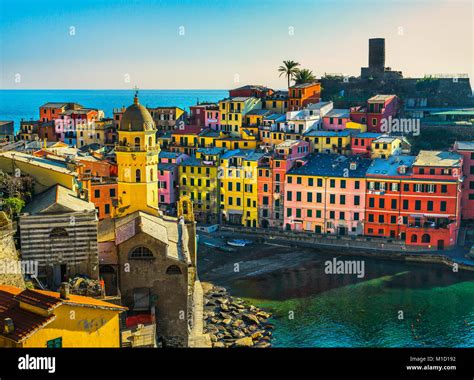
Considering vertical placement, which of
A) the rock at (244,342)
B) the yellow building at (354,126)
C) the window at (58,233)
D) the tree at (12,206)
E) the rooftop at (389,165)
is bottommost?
the rock at (244,342)

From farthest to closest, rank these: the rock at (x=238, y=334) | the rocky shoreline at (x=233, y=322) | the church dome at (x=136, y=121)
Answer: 1. the rock at (x=238, y=334)
2. the church dome at (x=136, y=121)
3. the rocky shoreline at (x=233, y=322)

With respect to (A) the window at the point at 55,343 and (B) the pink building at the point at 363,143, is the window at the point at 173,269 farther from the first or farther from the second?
(B) the pink building at the point at 363,143

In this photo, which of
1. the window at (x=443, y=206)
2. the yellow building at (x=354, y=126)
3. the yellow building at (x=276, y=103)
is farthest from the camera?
the yellow building at (x=276, y=103)

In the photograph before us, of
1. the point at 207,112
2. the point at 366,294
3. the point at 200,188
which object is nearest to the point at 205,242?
the point at 200,188

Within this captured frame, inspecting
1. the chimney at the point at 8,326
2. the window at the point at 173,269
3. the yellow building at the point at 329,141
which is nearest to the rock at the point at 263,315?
the window at the point at 173,269

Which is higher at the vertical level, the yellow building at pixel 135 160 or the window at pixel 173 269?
the yellow building at pixel 135 160

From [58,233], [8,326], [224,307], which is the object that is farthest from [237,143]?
[8,326]
